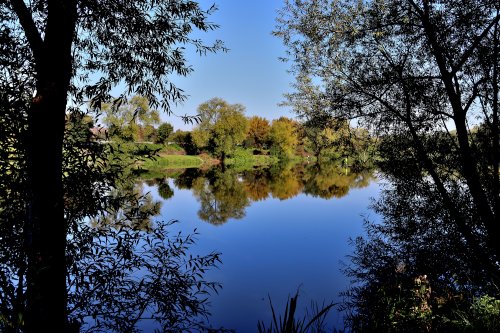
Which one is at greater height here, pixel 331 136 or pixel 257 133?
pixel 257 133

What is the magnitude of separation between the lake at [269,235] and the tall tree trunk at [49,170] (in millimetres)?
5329

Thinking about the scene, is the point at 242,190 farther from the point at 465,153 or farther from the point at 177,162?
the point at 177,162

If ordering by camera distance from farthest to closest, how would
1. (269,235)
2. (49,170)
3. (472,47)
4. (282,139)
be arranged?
(282,139)
(269,235)
(472,47)
(49,170)

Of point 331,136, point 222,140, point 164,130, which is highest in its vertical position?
point 164,130

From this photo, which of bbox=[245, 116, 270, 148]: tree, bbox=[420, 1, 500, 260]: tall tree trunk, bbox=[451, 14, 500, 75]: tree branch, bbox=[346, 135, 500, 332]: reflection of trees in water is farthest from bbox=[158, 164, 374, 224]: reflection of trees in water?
bbox=[245, 116, 270, 148]: tree

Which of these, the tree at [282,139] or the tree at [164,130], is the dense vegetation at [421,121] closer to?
the tree at [164,130]

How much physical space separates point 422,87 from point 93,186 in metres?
6.54

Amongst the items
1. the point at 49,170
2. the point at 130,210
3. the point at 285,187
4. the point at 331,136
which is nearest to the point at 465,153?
the point at 331,136

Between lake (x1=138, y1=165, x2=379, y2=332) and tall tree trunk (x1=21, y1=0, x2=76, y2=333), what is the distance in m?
5.33

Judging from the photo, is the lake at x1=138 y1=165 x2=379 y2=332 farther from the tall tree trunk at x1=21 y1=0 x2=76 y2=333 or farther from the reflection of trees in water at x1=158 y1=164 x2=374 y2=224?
the tall tree trunk at x1=21 y1=0 x2=76 y2=333

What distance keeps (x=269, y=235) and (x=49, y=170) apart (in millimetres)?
15268

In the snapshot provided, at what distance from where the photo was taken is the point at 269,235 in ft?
60.4

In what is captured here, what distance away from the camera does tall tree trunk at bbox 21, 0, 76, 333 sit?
382 centimetres

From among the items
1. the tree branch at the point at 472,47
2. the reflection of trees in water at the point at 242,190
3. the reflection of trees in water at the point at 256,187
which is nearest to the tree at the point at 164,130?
the reflection of trees in water at the point at 242,190
